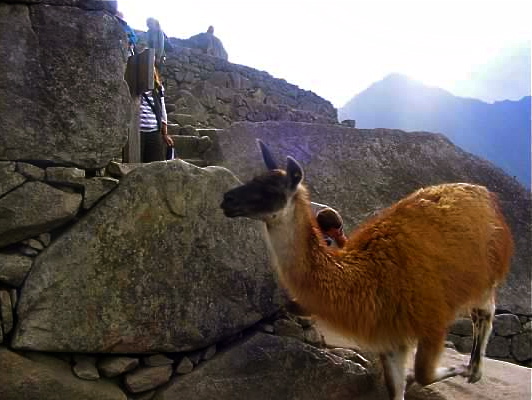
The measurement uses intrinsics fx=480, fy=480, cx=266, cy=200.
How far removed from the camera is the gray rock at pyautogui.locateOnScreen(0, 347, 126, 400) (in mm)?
2461

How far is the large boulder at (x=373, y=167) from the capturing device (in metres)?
5.91

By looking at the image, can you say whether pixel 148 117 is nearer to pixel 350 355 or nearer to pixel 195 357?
pixel 195 357

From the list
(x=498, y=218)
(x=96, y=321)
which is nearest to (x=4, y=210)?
(x=96, y=321)

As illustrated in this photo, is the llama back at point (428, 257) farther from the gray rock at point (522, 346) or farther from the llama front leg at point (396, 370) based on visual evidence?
the gray rock at point (522, 346)

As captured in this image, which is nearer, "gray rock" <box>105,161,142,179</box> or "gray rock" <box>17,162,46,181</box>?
"gray rock" <box>17,162,46,181</box>

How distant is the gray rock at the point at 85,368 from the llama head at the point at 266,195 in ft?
3.74

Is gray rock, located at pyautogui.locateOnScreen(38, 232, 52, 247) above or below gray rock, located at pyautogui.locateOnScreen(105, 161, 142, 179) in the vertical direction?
below

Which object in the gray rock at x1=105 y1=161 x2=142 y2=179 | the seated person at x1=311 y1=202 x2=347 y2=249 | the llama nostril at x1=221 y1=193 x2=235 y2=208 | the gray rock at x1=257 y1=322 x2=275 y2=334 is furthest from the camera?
the seated person at x1=311 y1=202 x2=347 y2=249

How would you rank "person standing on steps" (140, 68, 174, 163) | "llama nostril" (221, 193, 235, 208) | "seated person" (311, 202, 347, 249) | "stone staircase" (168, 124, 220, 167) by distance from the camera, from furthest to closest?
"stone staircase" (168, 124, 220, 167)
"person standing on steps" (140, 68, 174, 163)
"seated person" (311, 202, 347, 249)
"llama nostril" (221, 193, 235, 208)

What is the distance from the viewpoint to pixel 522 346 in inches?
235

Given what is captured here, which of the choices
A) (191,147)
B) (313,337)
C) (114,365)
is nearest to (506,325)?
(313,337)

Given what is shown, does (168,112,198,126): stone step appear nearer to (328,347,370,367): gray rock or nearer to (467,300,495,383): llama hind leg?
(328,347,370,367): gray rock

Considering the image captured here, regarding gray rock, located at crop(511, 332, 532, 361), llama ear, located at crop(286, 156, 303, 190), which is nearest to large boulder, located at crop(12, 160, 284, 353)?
llama ear, located at crop(286, 156, 303, 190)

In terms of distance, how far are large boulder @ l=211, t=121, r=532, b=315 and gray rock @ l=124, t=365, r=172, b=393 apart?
264 centimetres
